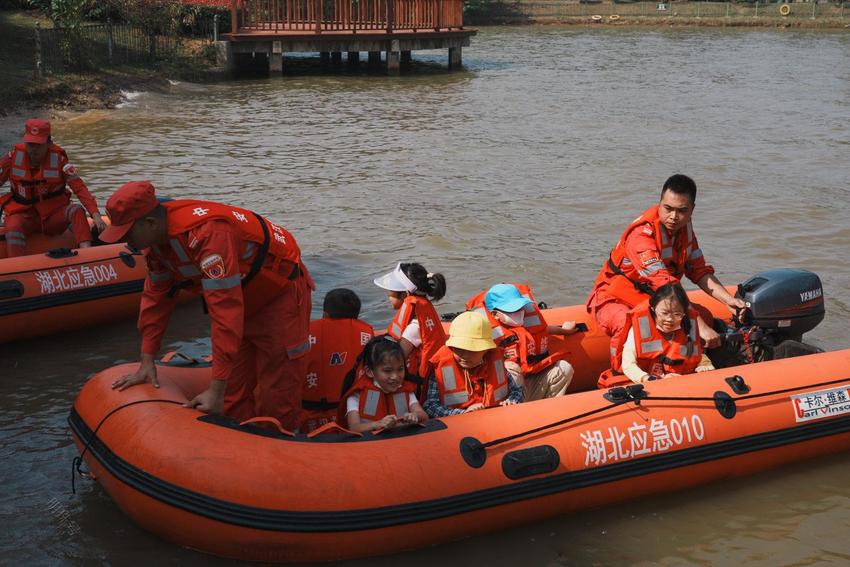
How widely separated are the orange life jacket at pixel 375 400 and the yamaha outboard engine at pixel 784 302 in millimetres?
2097

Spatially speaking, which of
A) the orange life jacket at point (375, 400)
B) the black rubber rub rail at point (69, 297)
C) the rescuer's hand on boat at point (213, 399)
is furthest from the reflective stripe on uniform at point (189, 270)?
the black rubber rub rail at point (69, 297)

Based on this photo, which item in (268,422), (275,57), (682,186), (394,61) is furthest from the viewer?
(394,61)

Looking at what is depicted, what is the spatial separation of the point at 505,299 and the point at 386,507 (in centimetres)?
140

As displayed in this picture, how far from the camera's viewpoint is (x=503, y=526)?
13.7ft

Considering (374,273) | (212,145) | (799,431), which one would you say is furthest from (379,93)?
(799,431)

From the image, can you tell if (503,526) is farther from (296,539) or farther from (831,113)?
(831,113)

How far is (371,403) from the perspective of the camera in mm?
4324

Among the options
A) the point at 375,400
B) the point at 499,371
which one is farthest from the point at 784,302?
the point at 375,400

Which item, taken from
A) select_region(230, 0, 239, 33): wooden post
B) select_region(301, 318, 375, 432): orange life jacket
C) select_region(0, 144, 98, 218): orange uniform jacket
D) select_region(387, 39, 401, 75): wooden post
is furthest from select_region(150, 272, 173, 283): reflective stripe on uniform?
select_region(387, 39, 401, 75): wooden post

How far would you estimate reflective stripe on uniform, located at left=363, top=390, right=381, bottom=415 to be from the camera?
4.32 meters

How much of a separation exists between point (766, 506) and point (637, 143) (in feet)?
30.4

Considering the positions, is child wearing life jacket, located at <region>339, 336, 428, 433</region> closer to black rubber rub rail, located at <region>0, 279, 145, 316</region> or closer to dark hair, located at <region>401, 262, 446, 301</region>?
dark hair, located at <region>401, 262, 446, 301</region>

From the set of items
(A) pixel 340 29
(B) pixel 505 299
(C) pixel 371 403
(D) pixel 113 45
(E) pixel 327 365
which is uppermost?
(A) pixel 340 29

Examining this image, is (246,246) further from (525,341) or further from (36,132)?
(36,132)
